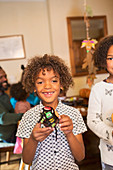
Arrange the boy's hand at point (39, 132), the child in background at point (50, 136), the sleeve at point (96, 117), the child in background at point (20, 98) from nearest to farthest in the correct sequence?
the boy's hand at point (39, 132)
the child in background at point (50, 136)
the sleeve at point (96, 117)
the child in background at point (20, 98)

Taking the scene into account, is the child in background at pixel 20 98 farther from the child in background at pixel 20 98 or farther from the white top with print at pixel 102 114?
the white top with print at pixel 102 114

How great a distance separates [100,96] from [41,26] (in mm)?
2822

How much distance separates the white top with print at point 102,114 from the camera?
0.90 metres

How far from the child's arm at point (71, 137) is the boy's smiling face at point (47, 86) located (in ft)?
0.49

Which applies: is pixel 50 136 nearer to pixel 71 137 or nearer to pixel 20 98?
pixel 71 137

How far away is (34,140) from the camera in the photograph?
727mm

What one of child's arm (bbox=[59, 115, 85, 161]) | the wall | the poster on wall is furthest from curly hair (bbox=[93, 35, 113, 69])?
the poster on wall

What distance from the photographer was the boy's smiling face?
77 centimetres

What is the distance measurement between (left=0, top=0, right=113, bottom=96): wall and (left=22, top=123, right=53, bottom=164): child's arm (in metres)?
2.43

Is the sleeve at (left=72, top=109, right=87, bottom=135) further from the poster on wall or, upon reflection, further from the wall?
the poster on wall

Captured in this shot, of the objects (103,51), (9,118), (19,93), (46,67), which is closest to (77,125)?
(46,67)

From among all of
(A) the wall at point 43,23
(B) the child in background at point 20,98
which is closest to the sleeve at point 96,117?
(B) the child in background at point 20,98

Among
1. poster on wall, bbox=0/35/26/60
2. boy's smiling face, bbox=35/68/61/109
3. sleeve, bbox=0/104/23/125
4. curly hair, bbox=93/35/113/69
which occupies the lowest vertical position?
sleeve, bbox=0/104/23/125

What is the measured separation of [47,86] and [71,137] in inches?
10.3
